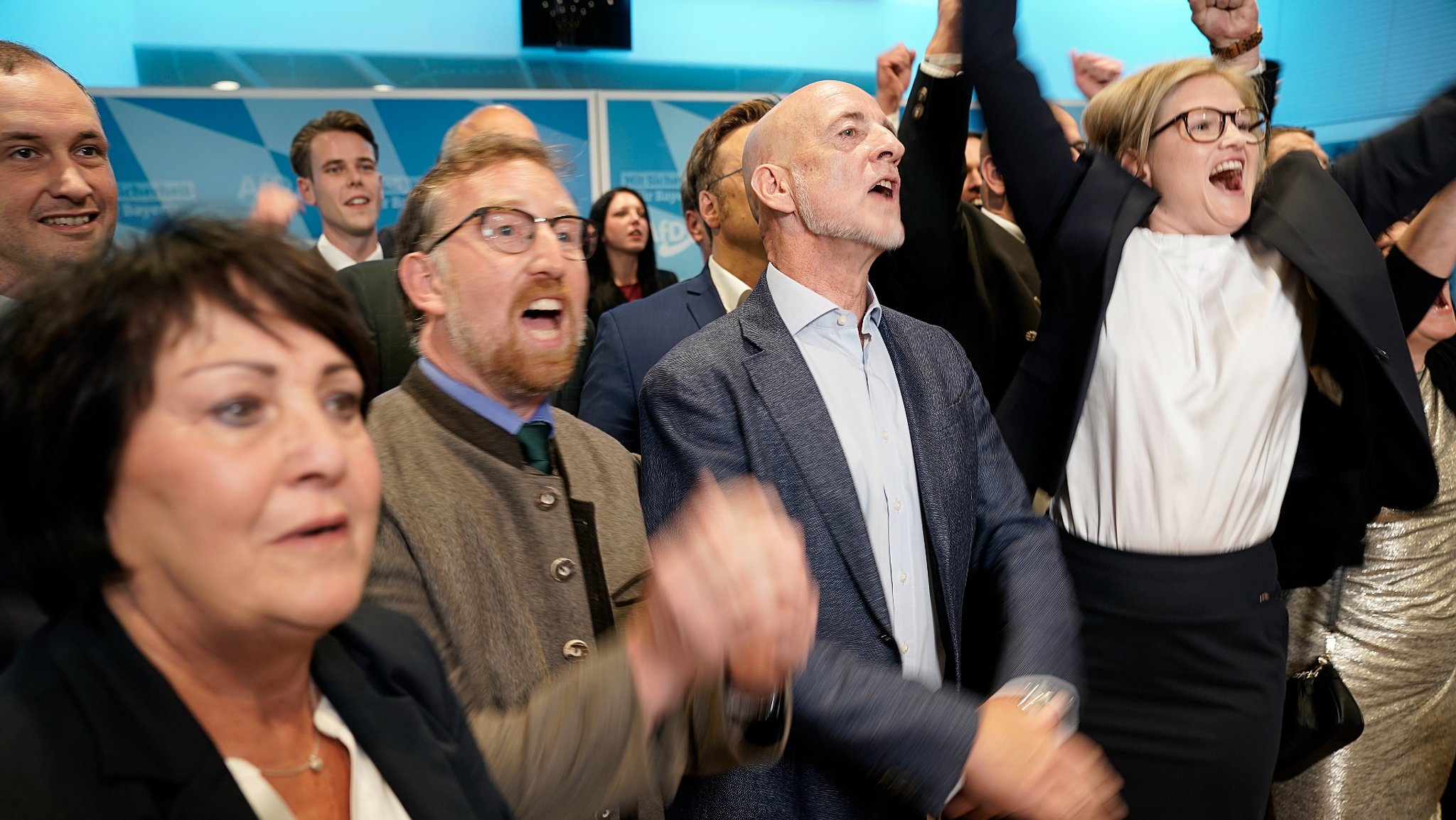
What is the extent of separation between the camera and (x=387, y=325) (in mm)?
2844

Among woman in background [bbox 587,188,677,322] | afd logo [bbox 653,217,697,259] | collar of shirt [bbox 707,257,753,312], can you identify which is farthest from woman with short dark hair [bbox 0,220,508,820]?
afd logo [bbox 653,217,697,259]

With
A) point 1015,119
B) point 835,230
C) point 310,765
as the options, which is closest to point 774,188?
point 835,230

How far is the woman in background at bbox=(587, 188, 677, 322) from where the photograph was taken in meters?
4.95

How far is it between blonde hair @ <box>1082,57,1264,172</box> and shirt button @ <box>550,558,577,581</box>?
53.5 inches

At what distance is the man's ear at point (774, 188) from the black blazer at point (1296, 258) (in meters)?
0.40

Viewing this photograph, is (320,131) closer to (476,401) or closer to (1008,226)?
(1008,226)

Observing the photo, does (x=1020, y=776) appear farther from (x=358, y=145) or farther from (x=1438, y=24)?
(x=1438, y=24)

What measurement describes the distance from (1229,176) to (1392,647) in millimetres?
1450

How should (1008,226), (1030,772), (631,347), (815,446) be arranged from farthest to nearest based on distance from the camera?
1. (1008,226)
2. (631,347)
3. (815,446)
4. (1030,772)

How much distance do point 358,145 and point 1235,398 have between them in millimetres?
3136

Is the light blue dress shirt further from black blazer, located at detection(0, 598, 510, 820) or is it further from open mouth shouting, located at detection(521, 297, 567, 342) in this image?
black blazer, located at detection(0, 598, 510, 820)

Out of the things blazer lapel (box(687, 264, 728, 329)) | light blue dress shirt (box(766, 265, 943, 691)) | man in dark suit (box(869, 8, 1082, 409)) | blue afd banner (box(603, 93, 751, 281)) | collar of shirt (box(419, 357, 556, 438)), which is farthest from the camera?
blue afd banner (box(603, 93, 751, 281))

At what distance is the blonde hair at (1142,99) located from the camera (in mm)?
2006

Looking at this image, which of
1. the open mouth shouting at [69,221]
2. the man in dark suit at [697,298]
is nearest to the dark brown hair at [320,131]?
the man in dark suit at [697,298]
